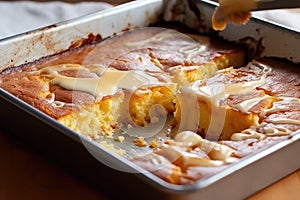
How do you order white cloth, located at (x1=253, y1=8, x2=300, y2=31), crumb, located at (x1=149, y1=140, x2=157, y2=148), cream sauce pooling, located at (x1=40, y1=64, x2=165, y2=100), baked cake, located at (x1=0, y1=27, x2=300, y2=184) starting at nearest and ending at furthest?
baked cake, located at (x1=0, y1=27, x2=300, y2=184) → crumb, located at (x1=149, y1=140, x2=157, y2=148) → cream sauce pooling, located at (x1=40, y1=64, x2=165, y2=100) → white cloth, located at (x1=253, y1=8, x2=300, y2=31)

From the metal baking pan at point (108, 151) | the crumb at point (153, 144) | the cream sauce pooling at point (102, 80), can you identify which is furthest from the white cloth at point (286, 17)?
the crumb at point (153, 144)

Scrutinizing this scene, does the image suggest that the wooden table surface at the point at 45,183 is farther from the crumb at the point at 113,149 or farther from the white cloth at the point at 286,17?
the white cloth at the point at 286,17

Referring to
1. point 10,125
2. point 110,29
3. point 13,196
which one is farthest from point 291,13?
point 13,196

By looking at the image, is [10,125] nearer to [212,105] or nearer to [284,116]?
[212,105]

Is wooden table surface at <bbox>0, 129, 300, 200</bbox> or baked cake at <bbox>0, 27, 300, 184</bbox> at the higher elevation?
baked cake at <bbox>0, 27, 300, 184</bbox>

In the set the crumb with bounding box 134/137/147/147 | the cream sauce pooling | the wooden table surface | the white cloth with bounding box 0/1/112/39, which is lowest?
the wooden table surface

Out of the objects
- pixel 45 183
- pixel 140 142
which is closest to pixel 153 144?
pixel 140 142

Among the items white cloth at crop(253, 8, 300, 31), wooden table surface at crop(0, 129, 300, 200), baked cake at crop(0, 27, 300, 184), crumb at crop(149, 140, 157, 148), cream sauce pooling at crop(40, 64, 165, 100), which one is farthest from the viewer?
white cloth at crop(253, 8, 300, 31)

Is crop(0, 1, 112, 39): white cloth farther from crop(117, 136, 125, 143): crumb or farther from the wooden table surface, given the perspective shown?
the wooden table surface

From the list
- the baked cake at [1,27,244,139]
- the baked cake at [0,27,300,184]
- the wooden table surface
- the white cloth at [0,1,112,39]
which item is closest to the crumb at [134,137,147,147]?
the baked cake at [0,27,300,184]
